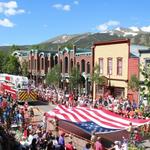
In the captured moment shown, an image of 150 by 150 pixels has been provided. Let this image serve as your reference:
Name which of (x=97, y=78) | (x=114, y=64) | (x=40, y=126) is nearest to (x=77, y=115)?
(x=40, y=126)

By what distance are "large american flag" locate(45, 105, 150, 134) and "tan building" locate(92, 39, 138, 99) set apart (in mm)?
19968

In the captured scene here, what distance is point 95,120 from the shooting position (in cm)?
2250

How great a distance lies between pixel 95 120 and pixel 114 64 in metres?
24.4

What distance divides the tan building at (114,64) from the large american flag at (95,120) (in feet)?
65.5

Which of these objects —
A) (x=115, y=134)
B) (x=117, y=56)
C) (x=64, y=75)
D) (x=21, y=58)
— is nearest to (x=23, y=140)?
(x=115, y=134)

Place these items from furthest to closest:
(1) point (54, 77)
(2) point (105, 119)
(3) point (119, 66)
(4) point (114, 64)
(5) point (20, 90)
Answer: (1) point (54, 77)
(4) point (114, 64)
(3) point (119, 66)
(5) point (20, 90)
(2) point (105, 119)

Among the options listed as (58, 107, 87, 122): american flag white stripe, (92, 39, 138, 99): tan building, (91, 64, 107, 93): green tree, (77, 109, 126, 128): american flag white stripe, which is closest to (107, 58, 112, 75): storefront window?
(92, 39, 138, 99): tan building

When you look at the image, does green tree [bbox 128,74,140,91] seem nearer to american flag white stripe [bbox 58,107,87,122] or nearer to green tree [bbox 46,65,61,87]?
american flag white stripe [bbox 58,107,87,122]

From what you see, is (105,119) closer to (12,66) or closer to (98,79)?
(98,79)

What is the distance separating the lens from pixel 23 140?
22.3m

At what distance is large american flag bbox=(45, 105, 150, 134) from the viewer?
21781 millimetres

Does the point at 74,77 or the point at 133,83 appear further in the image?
the point at 74,77

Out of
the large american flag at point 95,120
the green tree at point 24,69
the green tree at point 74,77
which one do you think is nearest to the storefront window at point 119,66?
the green tree at point 74,77

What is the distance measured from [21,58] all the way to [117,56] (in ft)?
123
